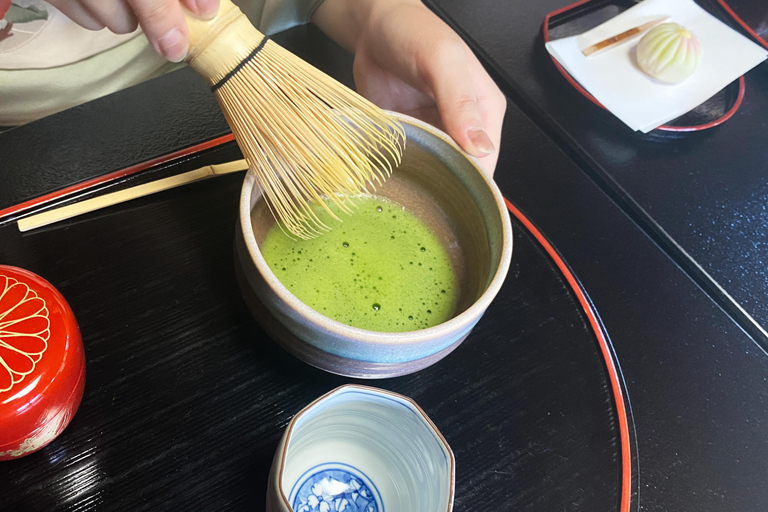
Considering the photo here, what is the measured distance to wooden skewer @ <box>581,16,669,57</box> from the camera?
0.88 meters

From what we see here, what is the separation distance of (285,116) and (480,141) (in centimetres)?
19

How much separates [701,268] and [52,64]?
800 mm

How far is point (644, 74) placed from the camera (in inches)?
35.2

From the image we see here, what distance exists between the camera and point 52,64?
0.68 metres

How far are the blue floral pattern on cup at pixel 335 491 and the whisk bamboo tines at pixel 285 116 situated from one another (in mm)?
203

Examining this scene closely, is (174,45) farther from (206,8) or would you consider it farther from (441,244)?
(441,244)

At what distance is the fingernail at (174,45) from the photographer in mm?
381

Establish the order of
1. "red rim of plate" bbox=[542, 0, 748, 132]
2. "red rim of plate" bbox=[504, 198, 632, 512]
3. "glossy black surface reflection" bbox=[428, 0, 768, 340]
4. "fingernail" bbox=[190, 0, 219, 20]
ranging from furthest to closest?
"red rim of plate" bbox=[542, 0, 748, 132] → "glossy black surface reflection" bbox=[428, 0, 768, 340] → "red rim of plate" bbox=[504, 198, 632, 512] → "fingernail" bbox=[190, 0, 219, 20]

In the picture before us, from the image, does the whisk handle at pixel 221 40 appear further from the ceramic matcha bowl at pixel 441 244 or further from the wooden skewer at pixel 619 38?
the wooden skewer at pixel 619 38

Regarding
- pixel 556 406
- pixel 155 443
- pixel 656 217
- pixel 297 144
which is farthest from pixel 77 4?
pixel 656 217

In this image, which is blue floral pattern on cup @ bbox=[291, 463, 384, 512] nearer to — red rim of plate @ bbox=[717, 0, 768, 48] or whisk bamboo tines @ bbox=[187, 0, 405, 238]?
whisk bamboo tines @ bbox=[187, 0, 405, 238]

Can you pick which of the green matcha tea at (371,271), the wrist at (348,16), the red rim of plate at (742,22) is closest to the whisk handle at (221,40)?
the green matcha tea at (371,271)

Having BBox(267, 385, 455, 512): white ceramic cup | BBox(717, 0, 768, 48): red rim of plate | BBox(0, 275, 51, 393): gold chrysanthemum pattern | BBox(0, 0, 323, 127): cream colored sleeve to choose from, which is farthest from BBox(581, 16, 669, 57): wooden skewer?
BBox(0, 275, 51, 393): gold chrysanthemum pattern

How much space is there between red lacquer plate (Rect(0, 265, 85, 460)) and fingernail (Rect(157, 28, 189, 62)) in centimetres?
19
